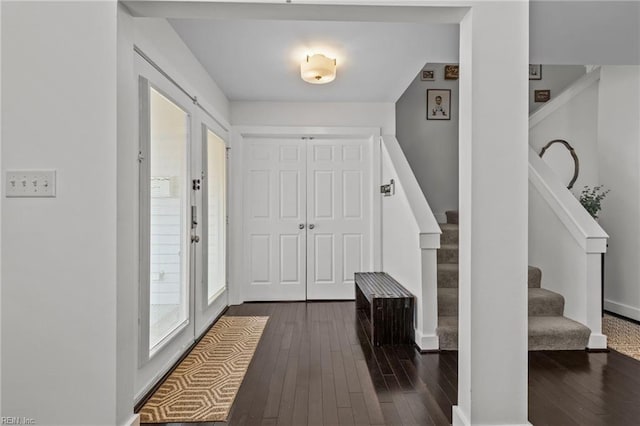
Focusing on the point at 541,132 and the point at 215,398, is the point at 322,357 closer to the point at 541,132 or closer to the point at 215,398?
the point at 215,398

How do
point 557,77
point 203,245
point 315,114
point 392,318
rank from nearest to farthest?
point 392,318 → point 203,245 → point 315,114 → point 557,77

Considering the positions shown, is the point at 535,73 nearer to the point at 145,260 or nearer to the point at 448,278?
the point at 448,278

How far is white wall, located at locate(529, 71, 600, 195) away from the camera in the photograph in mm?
4594

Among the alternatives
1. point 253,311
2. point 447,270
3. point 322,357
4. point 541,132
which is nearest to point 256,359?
point 322,357

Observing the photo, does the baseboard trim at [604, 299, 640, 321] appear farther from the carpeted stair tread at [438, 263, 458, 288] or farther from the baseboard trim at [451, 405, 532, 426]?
the baseboard trim at [451, 405, 532, 426]

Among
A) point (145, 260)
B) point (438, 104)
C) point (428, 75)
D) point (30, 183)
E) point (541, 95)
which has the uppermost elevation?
point (428, 75)

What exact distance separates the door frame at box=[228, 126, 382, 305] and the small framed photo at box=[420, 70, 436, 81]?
3.74 ft

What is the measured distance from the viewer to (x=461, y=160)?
188 centimetres

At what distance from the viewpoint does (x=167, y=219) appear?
273 centimetres

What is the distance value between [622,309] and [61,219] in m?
4.91

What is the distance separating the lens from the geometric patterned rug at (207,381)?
2092mm

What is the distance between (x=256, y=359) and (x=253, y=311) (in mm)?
1441

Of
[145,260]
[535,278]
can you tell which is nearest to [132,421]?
[145,260]

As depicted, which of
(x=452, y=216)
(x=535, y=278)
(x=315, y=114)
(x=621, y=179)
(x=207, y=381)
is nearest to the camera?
(x=207, y=381)
